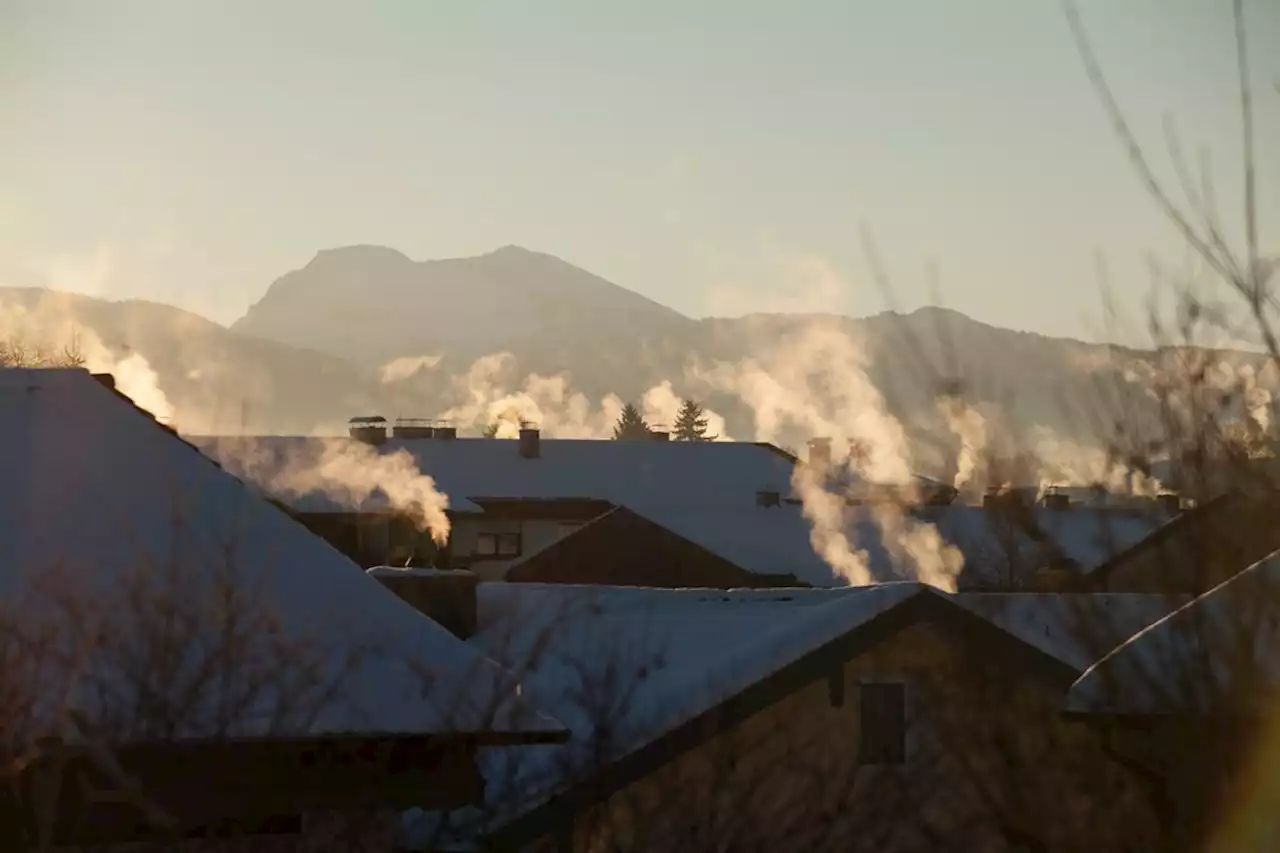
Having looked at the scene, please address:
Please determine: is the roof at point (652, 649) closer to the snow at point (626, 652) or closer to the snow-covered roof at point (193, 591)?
the snow at point (626, 652)

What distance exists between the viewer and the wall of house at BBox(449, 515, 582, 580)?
1839 inches

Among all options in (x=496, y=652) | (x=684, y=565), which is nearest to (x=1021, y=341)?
(x=496, y=652)

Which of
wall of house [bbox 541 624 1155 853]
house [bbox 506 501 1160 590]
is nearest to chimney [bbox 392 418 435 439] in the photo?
house [bbox 506 501 1160 590]

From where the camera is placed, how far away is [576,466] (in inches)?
2042

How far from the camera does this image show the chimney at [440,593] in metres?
14.8

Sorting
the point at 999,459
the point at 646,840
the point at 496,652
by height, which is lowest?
the point at 646,840

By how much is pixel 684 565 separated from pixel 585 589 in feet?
79.0

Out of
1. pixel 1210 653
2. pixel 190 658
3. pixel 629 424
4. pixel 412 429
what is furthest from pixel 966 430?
pixel 629 424

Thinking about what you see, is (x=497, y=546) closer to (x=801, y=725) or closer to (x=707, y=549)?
(x=707, y=549)

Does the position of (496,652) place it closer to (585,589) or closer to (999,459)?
(585,589)

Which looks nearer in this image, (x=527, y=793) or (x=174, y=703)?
(x=174, y=703)

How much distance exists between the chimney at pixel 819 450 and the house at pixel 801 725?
36484 mm

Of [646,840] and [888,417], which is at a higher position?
[888,417]

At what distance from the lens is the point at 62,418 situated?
12203 millimetres
